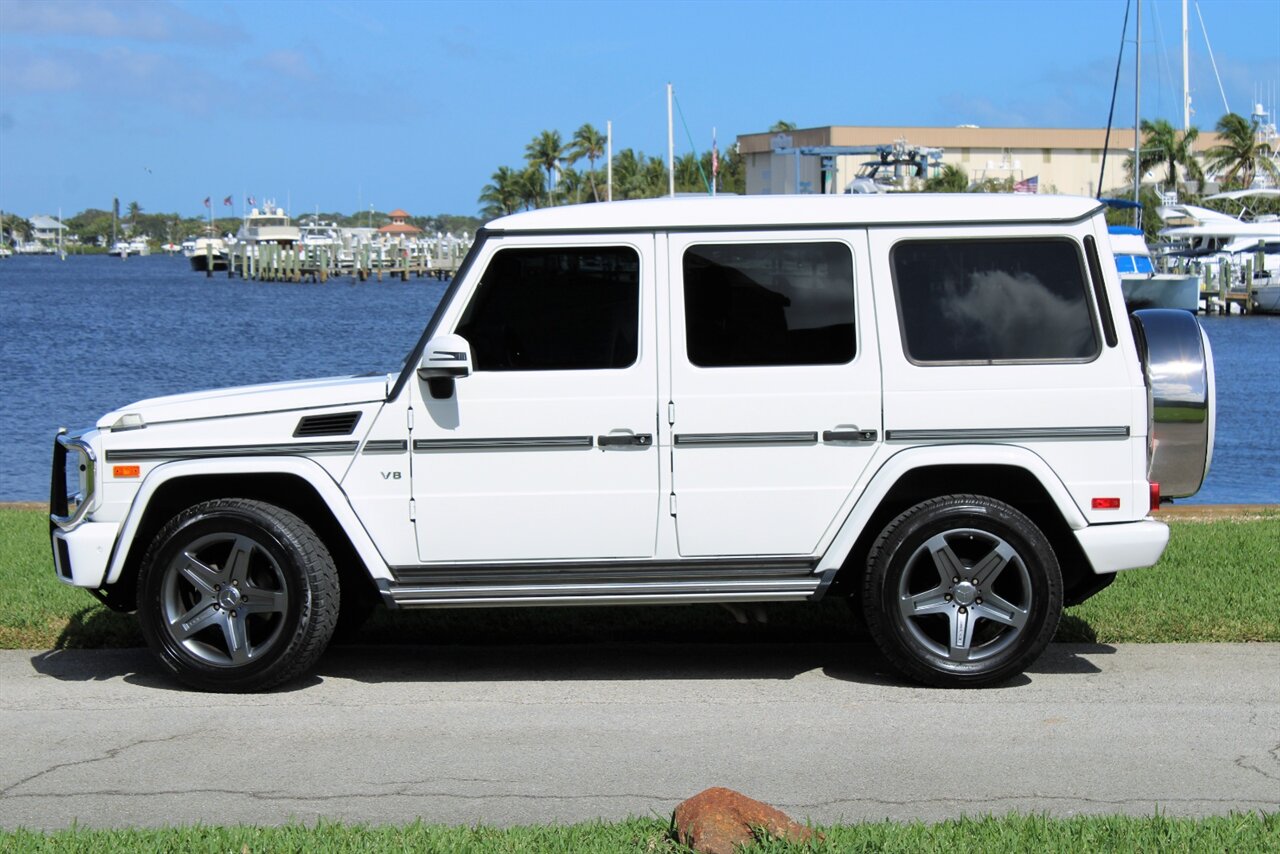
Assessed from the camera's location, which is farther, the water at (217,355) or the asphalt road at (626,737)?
the water at (217,355)

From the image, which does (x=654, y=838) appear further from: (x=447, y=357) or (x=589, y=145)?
(x=589, y=145)

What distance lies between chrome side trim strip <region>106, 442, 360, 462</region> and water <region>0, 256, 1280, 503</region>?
11116 mm

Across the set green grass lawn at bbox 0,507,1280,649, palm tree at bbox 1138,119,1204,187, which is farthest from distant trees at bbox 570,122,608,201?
green grass lawn at bbox 0,507,1280,649

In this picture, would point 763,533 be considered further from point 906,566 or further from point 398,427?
point 398,427

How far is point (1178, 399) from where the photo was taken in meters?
7.03

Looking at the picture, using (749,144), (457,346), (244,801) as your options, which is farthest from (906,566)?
(749,144)

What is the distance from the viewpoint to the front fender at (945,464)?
22.6 ft

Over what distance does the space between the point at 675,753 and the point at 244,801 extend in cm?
166

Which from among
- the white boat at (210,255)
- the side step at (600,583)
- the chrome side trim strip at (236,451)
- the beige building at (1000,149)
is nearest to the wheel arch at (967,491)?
the side step at (600,583)

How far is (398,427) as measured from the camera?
691cm

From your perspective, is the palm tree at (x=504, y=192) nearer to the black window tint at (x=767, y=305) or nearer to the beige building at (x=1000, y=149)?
the beige building at (x=1000, y=149)

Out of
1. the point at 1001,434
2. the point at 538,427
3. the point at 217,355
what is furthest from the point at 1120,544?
the point at 217,355

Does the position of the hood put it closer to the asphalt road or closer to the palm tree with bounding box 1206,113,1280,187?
the asphalt road

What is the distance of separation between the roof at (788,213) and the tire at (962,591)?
1299 millimetres
